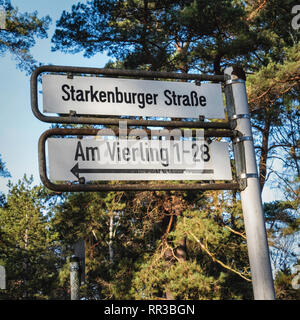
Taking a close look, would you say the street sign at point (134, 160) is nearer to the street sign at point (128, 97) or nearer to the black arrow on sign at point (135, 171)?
the black arrow on sign at point (135, 171)

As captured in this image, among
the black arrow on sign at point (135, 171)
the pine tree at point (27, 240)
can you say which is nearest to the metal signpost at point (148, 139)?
the black arrow on sign at point (135, 171)

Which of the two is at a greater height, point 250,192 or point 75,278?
point 250,192

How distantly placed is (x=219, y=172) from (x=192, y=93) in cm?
56

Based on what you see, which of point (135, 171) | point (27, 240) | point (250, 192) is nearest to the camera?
point (135, 171)

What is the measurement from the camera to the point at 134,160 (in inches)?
105

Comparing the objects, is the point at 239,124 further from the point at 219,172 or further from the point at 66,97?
the point at 66,97

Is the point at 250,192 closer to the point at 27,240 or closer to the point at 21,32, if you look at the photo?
the point at 21,32

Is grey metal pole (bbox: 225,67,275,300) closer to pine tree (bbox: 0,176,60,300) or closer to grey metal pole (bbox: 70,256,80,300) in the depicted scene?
grey metal pole (bbox: 70,256,80,300)

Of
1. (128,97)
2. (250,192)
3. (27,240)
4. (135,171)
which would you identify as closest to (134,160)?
(135,171)

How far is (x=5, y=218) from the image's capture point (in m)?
23.0

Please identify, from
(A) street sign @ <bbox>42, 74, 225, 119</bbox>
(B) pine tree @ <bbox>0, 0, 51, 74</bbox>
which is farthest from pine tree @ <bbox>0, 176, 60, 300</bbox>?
(A) street sign @ <bbox>42, 74, 225, 119</bbox>

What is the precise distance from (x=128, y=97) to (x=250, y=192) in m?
0.98

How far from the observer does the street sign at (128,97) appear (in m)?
2.69

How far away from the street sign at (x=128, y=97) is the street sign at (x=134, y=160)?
0.21 meters
